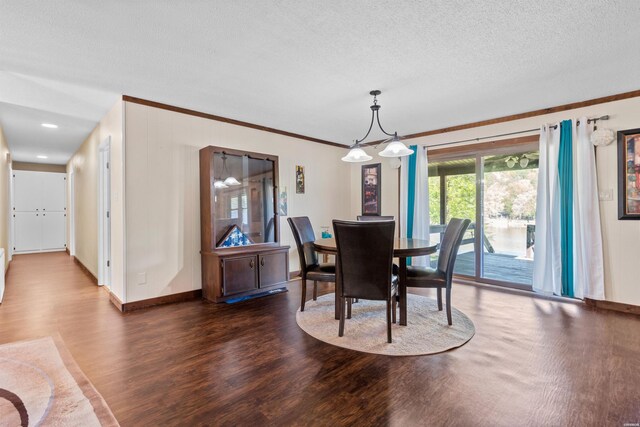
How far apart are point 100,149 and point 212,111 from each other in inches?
69.2

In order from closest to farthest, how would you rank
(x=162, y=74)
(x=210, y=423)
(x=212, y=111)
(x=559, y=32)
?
(x=210, y=423), (x=559, y=32), (x=162, y=74), (x=212, y=111)

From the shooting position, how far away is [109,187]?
3787 millimetres

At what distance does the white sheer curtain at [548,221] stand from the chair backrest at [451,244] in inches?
59.6

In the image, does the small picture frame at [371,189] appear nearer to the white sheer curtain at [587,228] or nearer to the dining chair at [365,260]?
the white sheer curtain at [587,228]

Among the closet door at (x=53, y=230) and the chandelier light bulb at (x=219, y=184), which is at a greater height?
the chandelier light bulb at (x=219, y=184)

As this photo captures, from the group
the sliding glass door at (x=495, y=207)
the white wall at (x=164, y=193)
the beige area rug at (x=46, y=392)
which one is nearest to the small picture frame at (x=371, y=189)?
the sliding glass door at (x=495, y=207)

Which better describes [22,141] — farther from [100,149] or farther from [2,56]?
[2,56]

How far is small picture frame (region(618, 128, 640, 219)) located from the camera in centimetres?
325

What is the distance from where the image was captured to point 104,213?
407cm

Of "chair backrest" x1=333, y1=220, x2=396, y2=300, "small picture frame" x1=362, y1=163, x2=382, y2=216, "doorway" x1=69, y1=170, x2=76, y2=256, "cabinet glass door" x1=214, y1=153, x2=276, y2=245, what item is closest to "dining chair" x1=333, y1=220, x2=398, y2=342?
"chair backrest" x1=333, y1=220, x2=396, y2=300

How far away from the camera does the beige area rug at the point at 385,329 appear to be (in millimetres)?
2424

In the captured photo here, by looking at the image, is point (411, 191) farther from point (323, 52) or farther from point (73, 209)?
point (73, 209)

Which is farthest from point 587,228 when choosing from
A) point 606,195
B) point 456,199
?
point 456,199

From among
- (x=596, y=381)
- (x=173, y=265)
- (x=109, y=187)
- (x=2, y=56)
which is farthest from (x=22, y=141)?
(x=596, y=381)
